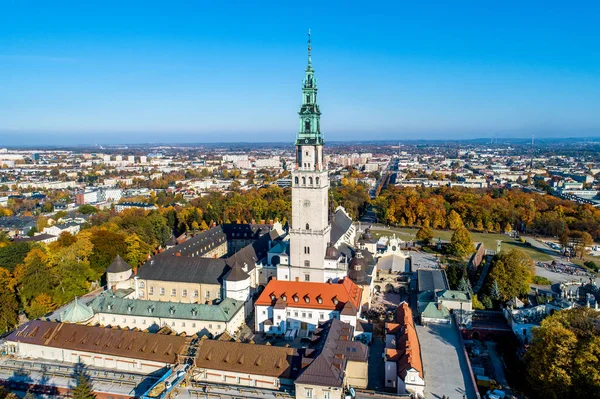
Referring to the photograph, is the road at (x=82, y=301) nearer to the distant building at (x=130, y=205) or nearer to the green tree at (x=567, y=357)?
the green tree at (x=567, y=357)

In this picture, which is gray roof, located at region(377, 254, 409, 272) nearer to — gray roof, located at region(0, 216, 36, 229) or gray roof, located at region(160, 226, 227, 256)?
gray roof, located at region(160, 226, 227, 256)

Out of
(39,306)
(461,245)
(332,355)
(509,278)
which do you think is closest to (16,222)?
(39,306)

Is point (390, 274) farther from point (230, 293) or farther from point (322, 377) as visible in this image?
point (322, 377)

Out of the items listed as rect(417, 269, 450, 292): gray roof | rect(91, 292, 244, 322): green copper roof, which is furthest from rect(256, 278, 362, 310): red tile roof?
rect(417, 269, 450, 292): gray roof

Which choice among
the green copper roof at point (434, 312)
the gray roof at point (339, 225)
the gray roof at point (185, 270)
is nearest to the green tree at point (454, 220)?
the gray roof at point (339, 225)

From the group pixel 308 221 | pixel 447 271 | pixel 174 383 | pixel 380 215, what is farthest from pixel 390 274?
pixel 380 215
